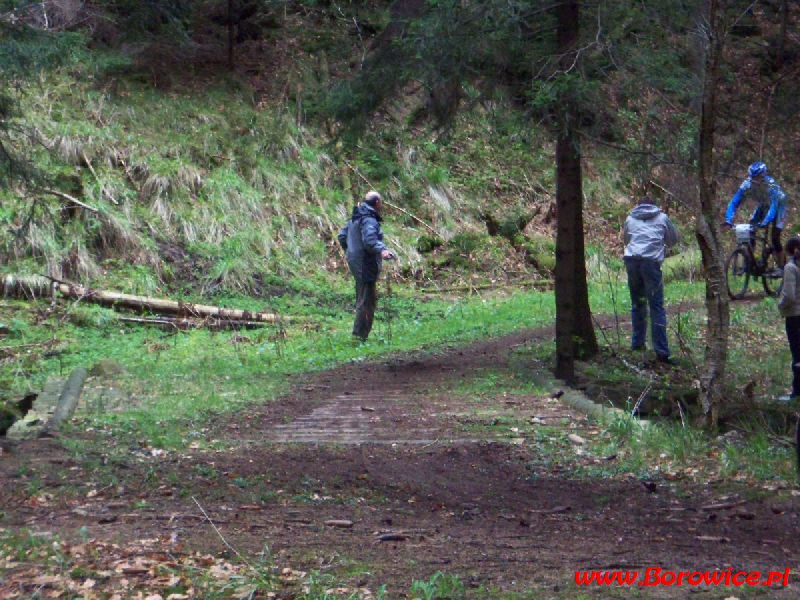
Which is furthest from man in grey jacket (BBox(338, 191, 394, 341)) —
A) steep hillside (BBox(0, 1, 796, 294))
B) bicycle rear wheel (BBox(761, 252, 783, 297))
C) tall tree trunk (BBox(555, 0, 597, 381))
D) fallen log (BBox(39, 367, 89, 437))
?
bicycle rear wheel (BBox(761, 252, 783, 297))

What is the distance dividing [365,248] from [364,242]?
0.41ft

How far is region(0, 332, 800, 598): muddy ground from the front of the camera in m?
4.89

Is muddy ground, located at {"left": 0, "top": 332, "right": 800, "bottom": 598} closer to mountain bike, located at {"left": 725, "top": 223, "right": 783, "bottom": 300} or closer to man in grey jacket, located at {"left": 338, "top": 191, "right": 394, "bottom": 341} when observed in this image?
man in grey jacket, located at {"left": 338, "top": 191, "right": 394, "bottom": 341}

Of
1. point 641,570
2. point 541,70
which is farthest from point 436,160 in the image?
point 641,570

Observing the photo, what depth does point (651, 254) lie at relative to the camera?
1192cm

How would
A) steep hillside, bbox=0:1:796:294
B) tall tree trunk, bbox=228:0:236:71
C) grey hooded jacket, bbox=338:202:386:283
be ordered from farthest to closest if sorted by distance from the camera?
tall tree trunk, bbox=228:0:236:71
steep hillside, bbox=0:1:796:294
grey hooded jacket, bbox=338:202:386:283

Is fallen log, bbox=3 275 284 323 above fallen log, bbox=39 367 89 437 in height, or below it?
above

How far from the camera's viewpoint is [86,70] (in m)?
21.8

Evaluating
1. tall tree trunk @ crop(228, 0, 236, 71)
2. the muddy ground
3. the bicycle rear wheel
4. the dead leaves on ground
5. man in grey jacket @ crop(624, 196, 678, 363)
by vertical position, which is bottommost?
the muddy ground

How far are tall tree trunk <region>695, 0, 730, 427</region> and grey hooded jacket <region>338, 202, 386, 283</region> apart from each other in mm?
5805

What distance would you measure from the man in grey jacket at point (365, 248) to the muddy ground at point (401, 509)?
14.9ft

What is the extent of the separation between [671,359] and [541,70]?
4749 millimetres

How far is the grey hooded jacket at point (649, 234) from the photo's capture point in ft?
39.2

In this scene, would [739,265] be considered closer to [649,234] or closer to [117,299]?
[649,234]
